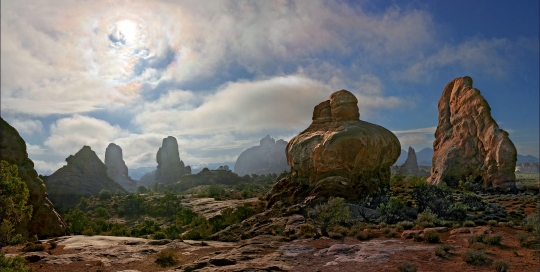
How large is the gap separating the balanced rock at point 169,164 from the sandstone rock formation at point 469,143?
340ft

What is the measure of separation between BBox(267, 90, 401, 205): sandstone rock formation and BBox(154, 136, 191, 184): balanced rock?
100m

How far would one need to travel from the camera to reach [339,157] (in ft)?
107

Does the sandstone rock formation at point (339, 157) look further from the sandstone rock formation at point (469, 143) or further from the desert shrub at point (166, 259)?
the desert shrub at point (166, 259)

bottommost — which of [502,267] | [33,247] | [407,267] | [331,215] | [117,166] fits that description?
[502,267]

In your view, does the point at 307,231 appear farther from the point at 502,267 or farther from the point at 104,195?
the point at 104,195

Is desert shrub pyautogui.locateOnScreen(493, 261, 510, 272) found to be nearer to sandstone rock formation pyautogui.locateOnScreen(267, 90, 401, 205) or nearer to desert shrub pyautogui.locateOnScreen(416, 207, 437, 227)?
desert shrub pyautogui.locateOnScreen(416, 207, 437, 227)

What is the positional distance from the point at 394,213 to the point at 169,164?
119786 millimetres

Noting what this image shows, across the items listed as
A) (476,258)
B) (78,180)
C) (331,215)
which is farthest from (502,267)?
(78,180)

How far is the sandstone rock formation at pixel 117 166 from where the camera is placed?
464ft

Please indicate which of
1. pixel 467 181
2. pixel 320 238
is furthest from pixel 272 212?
pixel 467 181

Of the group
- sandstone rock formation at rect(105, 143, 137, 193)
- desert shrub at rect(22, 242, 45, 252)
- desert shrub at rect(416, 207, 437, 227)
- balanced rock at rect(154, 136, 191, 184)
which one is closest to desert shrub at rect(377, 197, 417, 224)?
desert shrub at rect(416, 207, 437, 227)

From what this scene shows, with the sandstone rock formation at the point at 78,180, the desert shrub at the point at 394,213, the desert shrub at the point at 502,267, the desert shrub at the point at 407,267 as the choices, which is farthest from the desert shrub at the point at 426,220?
the sandstone rock formation at the point at 78,180

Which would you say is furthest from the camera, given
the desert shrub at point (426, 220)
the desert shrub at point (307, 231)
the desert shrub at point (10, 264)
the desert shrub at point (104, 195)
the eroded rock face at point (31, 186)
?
the desert shrub at point (104, 195)

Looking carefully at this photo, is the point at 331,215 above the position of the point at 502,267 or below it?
above
